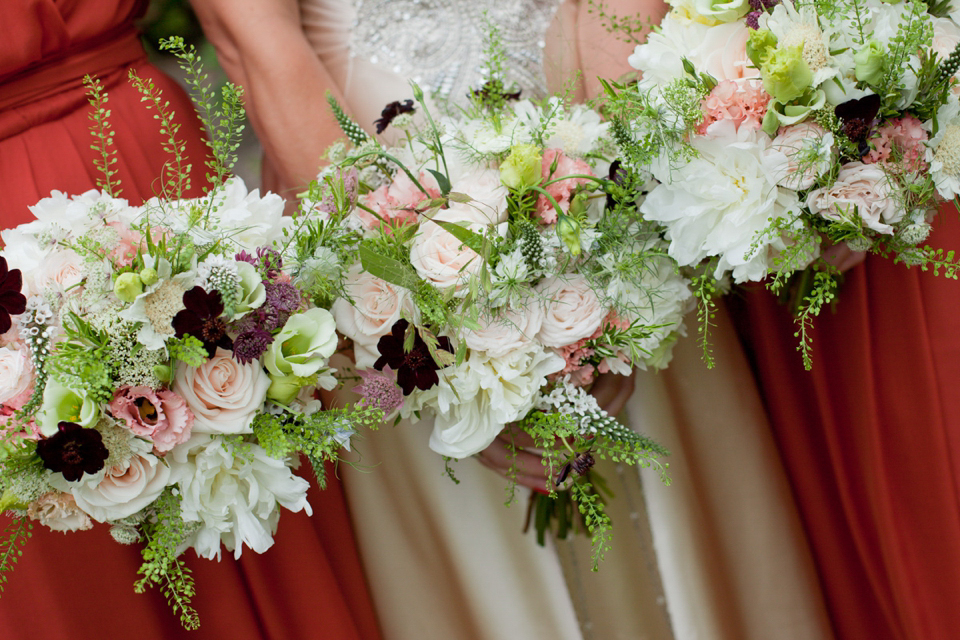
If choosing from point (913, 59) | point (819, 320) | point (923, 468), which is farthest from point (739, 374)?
point (913, 59)

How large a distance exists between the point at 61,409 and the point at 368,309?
331 millimetres

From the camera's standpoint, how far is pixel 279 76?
1.14 meters

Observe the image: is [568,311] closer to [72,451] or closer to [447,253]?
[447,253]

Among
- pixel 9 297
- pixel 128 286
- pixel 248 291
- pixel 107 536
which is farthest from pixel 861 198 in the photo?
pixel 107 536

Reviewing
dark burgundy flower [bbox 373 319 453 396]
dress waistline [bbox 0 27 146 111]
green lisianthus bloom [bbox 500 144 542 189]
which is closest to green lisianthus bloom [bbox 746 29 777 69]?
green lisianthus bloom [bbox 500 144 542 189]

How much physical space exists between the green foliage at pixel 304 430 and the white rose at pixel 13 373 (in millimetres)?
221

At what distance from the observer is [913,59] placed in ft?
2.53

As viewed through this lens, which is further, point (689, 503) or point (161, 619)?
point (689, 503)

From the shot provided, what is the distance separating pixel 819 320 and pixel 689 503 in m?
0.42

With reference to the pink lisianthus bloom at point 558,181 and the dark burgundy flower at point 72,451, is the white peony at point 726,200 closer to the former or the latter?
the pink lisianthus bloom at point 558,181

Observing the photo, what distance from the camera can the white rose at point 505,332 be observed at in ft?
2.72

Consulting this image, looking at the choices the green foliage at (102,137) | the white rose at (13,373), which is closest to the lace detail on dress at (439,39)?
the green foliage at (102,137)

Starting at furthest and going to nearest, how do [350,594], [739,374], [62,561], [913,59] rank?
[739,374], [350,594], [62,561], [913,59]

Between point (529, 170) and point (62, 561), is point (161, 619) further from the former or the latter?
point (529, 170)
